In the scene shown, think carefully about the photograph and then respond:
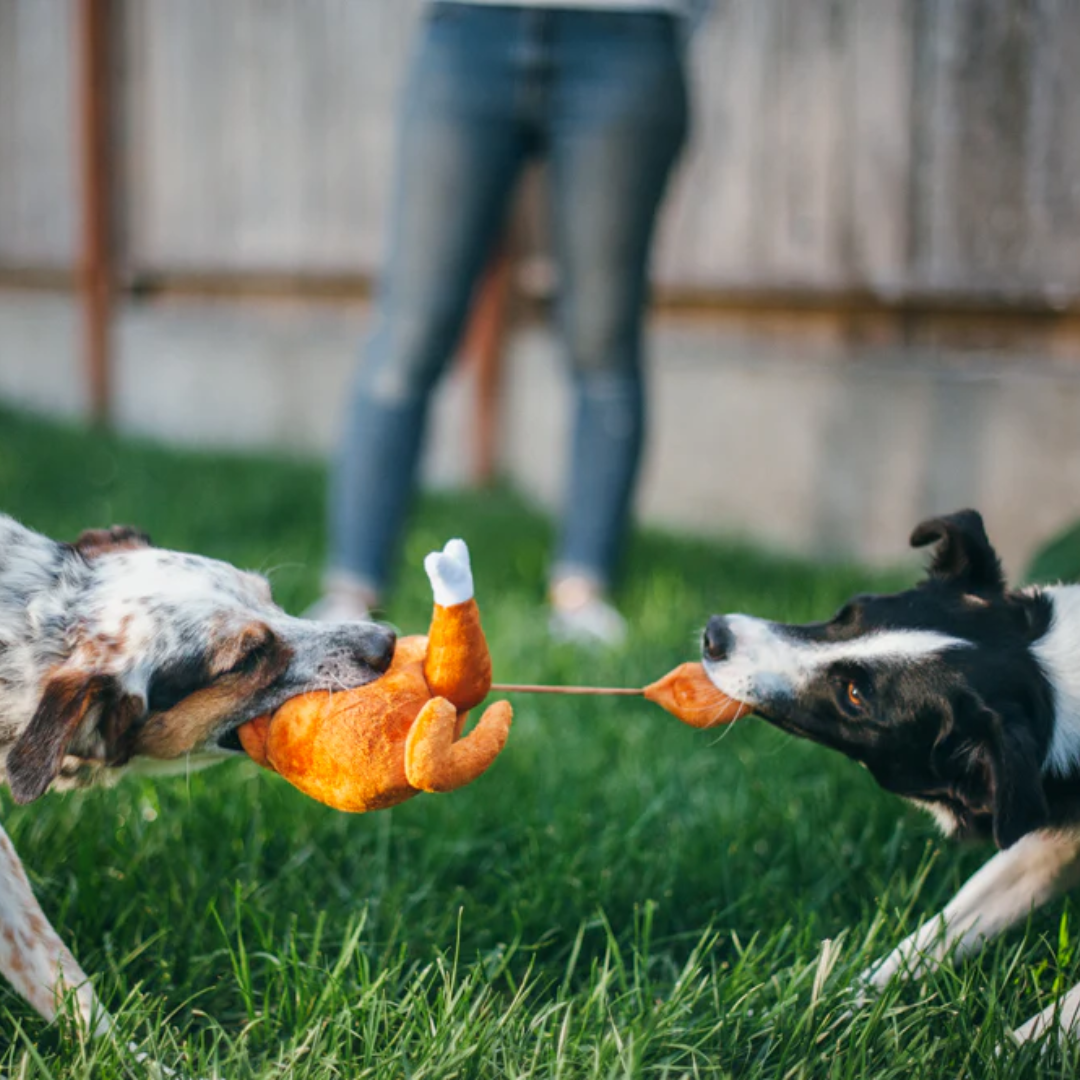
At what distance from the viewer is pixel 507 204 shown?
12.1ft

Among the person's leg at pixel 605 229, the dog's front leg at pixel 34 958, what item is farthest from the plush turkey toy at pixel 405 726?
the person's leg at pixel 605 229

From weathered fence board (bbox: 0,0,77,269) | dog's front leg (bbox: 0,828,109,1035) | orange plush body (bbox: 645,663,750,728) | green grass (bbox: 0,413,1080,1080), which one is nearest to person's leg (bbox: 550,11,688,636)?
green grass (bbox: 0,413,1080,1080)

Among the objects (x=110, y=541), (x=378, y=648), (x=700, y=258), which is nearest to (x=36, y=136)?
(x=700, y=258)

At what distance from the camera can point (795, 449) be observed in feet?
16.4

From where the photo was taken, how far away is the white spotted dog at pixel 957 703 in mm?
2035

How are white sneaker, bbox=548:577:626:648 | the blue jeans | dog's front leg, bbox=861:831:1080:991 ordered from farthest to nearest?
white sneaker, bbox=548:577:626:648 → the blue jeans → dog's front leg, bbox=861:831:1080:991

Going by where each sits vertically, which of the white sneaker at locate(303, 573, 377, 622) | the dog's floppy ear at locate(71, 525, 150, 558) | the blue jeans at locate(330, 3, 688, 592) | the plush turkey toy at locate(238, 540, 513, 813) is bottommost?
the white sneaker at locate(303, 573, 377, 622)

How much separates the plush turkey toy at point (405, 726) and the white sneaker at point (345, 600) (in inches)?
57.2

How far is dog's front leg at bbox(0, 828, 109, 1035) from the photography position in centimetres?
190

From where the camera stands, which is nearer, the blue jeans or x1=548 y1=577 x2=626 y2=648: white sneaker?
the blue jeans

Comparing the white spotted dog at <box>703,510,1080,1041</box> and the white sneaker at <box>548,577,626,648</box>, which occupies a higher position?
the white spotted dog at <box>703,510,1080,1041</box>

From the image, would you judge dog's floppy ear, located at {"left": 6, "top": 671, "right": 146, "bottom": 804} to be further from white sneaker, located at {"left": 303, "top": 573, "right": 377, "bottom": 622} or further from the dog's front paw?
white sneaker, located at {"left": 303, "top": 573, "right": 377, "bottom": 622}

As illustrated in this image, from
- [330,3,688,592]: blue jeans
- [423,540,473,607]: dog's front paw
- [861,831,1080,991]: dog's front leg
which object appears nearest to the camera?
[423,540,473,607]: dog's front paw

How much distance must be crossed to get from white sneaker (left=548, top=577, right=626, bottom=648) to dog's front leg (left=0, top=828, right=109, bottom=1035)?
72.0 inches
